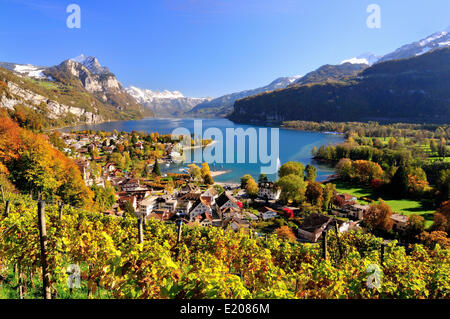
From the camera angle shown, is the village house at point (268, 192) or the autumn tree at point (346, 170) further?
the autumn tree at point (346, 170)

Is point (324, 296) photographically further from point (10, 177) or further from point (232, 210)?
point (232, 210)

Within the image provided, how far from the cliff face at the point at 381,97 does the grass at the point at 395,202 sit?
11683 centimetres

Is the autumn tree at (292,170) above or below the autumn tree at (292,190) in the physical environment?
above

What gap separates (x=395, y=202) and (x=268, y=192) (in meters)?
16.2

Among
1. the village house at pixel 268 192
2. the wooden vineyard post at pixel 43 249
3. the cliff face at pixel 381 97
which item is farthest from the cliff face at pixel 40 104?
the cliff face at pixel 381 97

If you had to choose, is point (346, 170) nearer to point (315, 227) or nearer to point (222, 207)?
point (315, 227)

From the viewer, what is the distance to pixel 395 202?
99.1ft

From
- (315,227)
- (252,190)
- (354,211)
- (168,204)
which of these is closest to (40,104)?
(168,204)

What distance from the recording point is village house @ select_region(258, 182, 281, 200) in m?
32.1

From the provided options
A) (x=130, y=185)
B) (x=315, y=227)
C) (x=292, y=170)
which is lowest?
(x=315, y=227)

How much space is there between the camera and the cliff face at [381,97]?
134m

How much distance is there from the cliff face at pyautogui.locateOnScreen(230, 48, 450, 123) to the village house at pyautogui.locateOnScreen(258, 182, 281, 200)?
13002cm

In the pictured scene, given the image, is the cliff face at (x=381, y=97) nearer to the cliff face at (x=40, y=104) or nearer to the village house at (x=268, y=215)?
the cliff face at (x=40, y=104)

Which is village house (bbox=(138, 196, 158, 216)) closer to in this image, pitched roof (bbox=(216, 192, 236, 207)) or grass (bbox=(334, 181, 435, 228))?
pitched roof (bbox=(216, 192, 236, 207))
